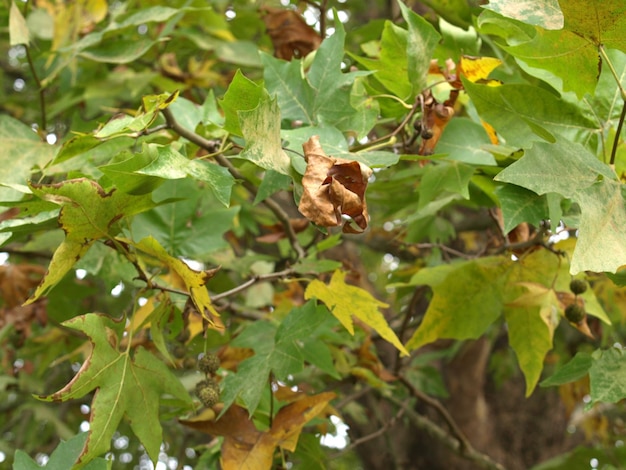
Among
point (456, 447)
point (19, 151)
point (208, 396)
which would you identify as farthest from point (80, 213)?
point (456, 447)

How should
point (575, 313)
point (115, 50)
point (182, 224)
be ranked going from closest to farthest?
point (575, 313) < point (182, 224) < point (115, 50)

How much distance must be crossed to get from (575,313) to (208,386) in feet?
2.23

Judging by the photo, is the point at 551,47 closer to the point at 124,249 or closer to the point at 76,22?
the point at 124,249

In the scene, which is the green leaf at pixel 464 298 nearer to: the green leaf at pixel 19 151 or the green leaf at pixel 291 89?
the green leaf at pixel 291 89

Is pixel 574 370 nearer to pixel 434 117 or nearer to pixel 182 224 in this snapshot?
pixel 434 117

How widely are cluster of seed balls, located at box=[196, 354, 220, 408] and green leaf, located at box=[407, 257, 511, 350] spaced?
1.26ft

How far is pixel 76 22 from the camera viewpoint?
1.92 metres

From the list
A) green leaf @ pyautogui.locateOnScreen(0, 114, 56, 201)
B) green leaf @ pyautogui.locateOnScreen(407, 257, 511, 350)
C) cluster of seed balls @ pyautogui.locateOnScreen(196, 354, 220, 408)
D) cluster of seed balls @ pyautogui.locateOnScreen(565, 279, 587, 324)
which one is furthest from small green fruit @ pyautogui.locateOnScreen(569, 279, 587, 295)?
green leaf @ pyautogui.locateOnScreen(0, 114, 56, 201)

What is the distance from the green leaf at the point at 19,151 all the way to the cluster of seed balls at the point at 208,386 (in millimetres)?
475

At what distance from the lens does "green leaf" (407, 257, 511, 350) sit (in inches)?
54.4

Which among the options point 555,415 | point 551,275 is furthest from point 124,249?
point 555,415

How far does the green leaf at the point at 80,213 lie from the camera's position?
3.12 feet

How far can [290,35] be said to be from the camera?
6.00 ft

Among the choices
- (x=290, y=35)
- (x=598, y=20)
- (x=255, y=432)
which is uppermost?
(x=598, y=20)
